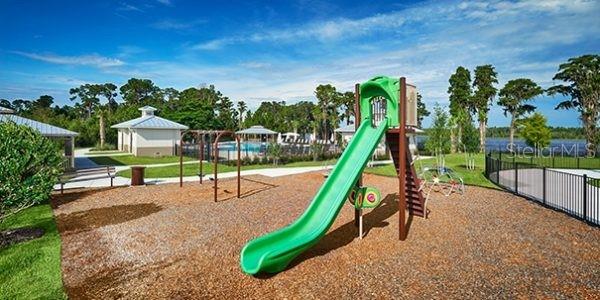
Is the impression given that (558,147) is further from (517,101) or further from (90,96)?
(90,96)

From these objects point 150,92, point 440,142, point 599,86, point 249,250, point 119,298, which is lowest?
point 119,298

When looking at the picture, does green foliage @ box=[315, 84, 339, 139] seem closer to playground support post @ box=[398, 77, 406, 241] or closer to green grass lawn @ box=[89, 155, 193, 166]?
green grass lawn @ box=[89, 155, 193, 166]

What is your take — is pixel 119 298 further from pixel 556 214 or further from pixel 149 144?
pixel 149 144

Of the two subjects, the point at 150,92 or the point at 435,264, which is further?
the point at 150,92

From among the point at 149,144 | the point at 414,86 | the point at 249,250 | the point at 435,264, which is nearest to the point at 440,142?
the point at 414,86

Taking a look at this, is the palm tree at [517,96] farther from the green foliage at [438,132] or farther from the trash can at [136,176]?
the trash can at [136,176]

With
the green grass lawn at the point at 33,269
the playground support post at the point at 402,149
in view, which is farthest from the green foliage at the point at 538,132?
the green grass lawn at the point at 33,269

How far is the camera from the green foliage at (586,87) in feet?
108

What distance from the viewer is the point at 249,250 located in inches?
242

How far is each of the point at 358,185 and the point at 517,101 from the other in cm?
4466

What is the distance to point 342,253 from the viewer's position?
23.7ft

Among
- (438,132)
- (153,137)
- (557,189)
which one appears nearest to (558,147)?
(438,132)

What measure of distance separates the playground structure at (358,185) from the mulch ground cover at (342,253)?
403 mm

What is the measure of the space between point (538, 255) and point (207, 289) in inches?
252
